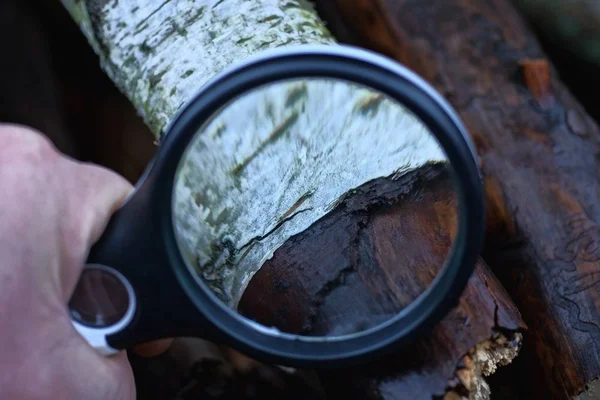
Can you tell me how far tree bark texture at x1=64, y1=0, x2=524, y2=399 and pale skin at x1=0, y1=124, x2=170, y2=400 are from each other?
0.28 meters

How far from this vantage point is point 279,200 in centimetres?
101

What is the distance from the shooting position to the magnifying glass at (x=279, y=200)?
76cm

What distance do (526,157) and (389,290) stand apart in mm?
523

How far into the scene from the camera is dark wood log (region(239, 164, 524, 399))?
34.4 inches

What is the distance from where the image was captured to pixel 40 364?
79 cm

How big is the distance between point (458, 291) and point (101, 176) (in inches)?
20.7

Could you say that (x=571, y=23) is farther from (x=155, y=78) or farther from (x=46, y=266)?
(x=46, y=266)

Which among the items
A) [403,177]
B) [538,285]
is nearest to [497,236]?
[538,285]

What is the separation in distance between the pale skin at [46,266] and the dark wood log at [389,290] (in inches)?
9.3

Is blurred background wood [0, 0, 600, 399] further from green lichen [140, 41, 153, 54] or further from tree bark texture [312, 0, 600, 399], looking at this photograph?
green lichen [140, 41, 153, 54]

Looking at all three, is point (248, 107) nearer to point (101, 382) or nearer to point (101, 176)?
point (101, 176)

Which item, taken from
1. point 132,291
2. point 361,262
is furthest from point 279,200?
point 132,291

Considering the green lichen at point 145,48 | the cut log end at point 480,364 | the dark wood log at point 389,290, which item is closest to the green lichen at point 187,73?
the green lichen at point 145,48

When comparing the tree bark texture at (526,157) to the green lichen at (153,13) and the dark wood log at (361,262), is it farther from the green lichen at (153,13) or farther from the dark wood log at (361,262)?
the green lichen at (153,13)
